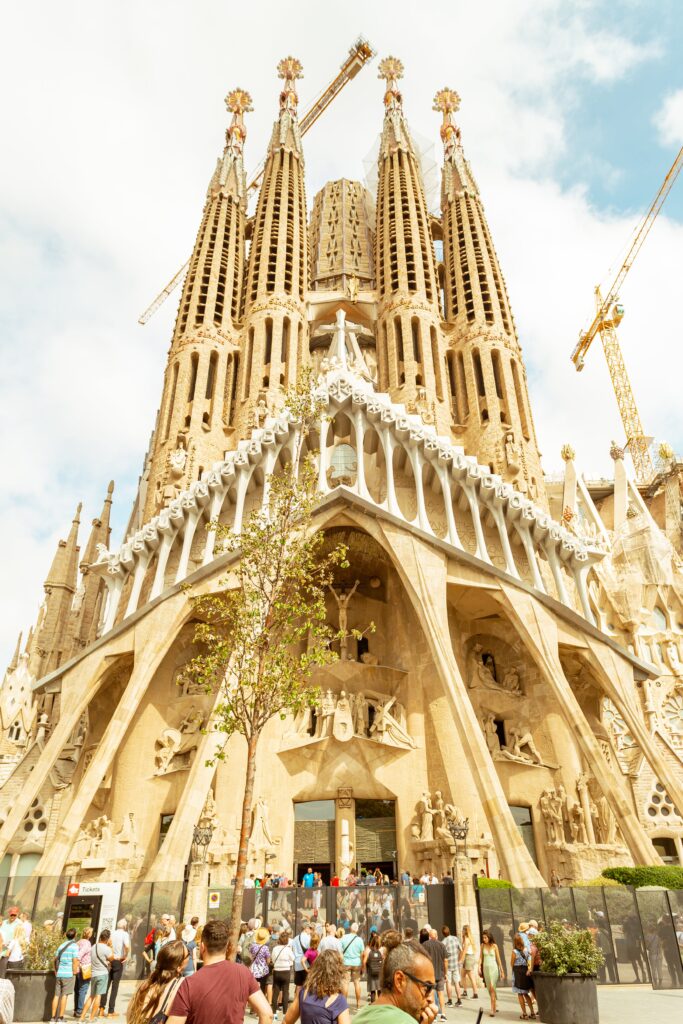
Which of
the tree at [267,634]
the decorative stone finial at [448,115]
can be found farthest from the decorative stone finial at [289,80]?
the tree at [267,634]

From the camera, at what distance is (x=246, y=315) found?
33250 mm

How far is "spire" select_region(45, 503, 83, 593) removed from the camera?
33.6 meters

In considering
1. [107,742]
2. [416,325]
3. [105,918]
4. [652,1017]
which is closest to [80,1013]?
[105,918]

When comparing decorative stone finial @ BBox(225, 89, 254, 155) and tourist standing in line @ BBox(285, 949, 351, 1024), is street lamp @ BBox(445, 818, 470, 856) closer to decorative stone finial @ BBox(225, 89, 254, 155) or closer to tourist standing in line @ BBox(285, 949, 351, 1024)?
A: tourist standing in line @ BBox(285, 949, 351, 1024)

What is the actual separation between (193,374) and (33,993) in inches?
1004

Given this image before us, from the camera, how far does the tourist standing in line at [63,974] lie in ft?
27.9

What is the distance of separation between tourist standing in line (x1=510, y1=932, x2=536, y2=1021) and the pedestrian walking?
5.20m

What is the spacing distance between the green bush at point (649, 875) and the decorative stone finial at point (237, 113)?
1660 inches

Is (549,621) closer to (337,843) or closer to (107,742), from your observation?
(337,843)

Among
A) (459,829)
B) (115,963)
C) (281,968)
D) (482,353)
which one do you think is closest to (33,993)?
(115,963)

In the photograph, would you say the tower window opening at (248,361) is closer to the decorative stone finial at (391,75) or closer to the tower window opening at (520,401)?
the tower window opening at (520,401)

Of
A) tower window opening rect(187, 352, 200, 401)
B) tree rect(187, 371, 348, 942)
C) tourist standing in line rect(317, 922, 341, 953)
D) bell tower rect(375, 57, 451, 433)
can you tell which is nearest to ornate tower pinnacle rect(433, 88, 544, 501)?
bell tower rect(375, 57, 451, 433)

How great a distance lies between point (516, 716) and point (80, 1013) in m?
16.3

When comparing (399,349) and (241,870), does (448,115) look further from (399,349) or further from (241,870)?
(241,870)
